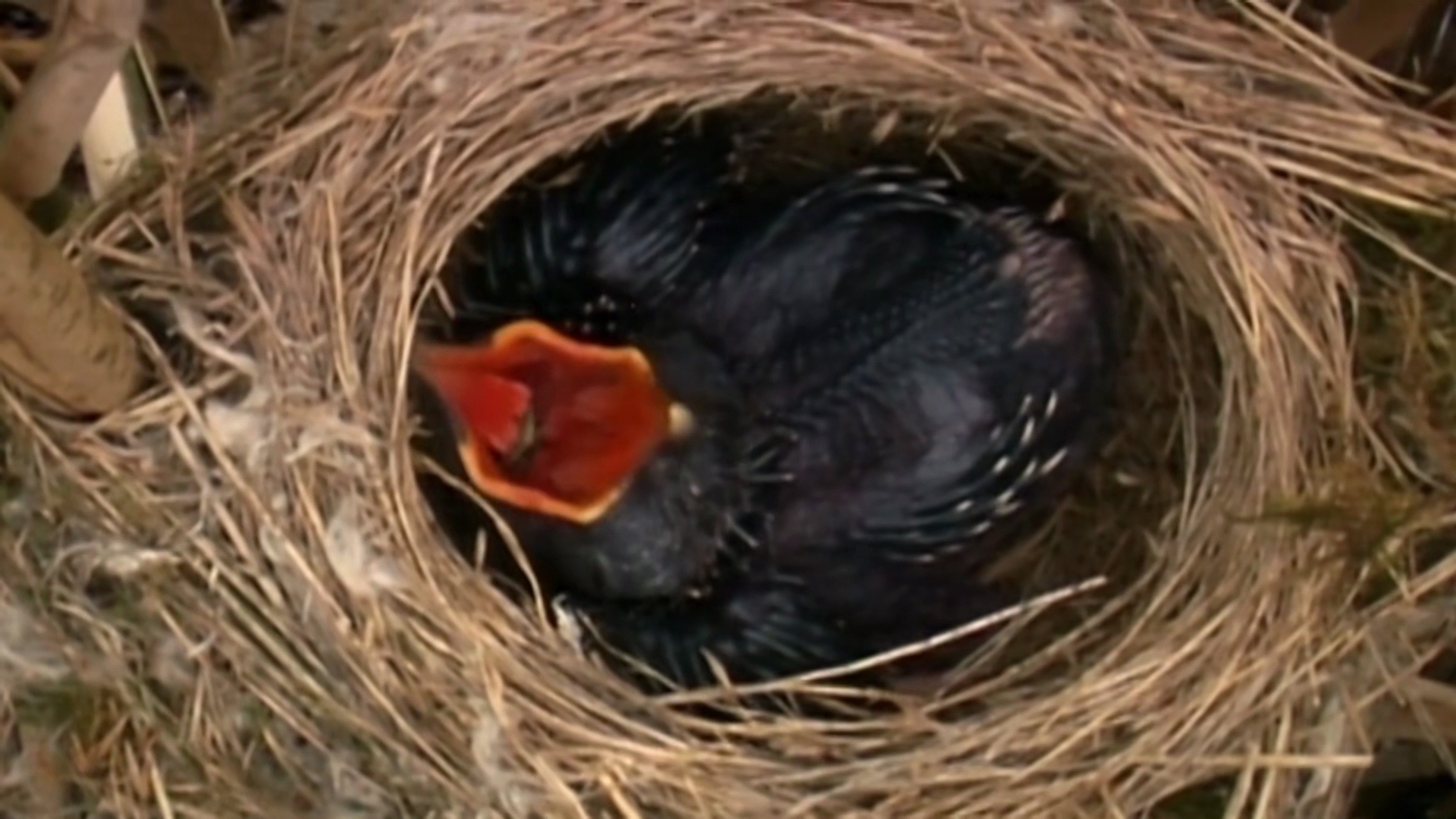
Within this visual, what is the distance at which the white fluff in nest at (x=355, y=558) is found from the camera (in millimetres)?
999

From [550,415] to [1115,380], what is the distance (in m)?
0.35

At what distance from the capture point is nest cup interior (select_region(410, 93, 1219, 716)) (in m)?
1.16

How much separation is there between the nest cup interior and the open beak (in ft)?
0.15

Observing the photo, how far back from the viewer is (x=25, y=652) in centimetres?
103

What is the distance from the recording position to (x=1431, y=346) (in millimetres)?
1071

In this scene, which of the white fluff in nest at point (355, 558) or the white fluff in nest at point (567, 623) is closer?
the white fluff in nest at point (355, 558)

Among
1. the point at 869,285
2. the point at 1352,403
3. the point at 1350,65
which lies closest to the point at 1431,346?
the point at 1352,403

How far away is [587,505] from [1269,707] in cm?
38

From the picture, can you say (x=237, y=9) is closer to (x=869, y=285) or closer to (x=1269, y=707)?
(x=869, y=285)

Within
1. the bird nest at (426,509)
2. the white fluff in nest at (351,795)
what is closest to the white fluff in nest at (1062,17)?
the bird nest at (426,509)

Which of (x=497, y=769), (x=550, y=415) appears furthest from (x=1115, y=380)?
(x=497, y=769)

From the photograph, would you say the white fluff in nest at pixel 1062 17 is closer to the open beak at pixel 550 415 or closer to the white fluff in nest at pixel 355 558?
the open beak at pixel 550 415

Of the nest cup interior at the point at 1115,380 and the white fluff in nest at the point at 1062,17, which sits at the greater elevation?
the white fluff in nest at the point at 1062,17

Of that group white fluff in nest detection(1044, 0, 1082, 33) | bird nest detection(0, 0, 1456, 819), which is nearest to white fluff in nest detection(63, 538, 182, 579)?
bird nest detection(0, 0, 1456, 819)
